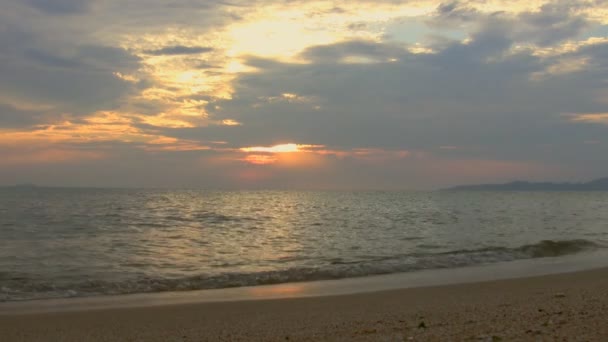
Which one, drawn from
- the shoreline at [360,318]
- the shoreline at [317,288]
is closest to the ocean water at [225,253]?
the shoreline at [317,288]

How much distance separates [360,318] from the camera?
9719 mm

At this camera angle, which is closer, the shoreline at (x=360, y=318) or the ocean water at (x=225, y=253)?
the shoreline at (x=360, y=318)

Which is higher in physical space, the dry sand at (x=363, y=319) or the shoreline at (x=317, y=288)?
the dry sand at (x=363, y=319)

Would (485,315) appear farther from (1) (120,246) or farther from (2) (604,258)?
(1) (120,246)

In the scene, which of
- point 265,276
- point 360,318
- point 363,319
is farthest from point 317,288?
point 363,319

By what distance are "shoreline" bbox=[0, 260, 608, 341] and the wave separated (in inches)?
110

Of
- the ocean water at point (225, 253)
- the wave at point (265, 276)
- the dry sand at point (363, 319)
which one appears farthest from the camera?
the ocean water at point (225, 253)

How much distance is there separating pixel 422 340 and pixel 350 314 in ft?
10.5

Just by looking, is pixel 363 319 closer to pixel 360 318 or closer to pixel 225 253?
pixel 360 318

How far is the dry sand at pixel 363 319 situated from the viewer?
7.73m

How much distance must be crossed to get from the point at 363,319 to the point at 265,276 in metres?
7.41

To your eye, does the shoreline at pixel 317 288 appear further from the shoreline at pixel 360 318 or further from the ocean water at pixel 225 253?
the ocean water at pixel 225 253

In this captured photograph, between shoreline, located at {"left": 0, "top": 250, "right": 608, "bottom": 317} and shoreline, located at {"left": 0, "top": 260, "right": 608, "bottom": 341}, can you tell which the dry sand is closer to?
shoreline, located at {"left": 0, "top": 260, "right": 608, "bottom": 341}

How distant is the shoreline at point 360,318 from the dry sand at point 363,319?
0.6 inches
